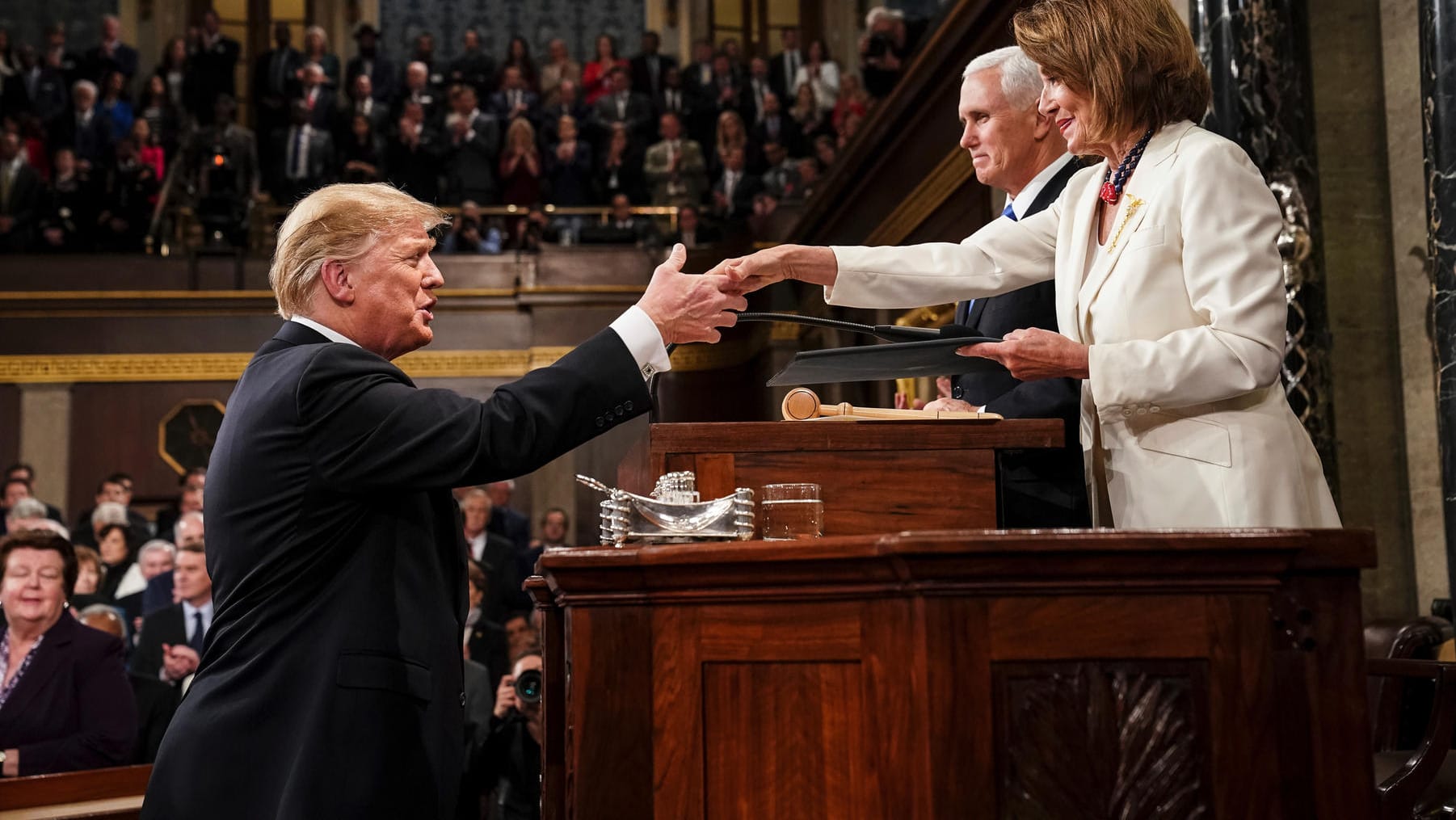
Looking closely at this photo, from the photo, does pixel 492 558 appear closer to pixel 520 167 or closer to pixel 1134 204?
pixel 520 167

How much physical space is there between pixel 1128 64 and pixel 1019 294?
621 millimetres

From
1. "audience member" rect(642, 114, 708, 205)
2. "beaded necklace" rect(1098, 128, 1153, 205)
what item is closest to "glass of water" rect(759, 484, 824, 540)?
"beaded necklace" rect(1098, 128, 1153, 205)

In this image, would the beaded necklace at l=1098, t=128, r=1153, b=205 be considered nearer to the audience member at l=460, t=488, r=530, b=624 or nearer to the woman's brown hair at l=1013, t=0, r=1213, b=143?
the woman's brown hair at l=1013, t=0, r=1213, b=143

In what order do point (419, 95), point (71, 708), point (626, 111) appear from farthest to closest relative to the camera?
point (419, 95) < point (626, 111) < point (71, 708)

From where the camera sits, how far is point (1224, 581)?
5.00 feet

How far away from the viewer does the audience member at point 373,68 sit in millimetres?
12922

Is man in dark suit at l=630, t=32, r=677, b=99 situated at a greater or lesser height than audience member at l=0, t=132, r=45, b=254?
greater

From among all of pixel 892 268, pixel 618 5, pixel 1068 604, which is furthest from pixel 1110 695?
pixel 618 5

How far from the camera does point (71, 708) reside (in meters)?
4.19

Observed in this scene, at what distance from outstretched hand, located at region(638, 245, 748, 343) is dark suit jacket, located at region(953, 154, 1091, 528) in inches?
16.6

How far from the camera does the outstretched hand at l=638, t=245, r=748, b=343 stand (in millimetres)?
2098

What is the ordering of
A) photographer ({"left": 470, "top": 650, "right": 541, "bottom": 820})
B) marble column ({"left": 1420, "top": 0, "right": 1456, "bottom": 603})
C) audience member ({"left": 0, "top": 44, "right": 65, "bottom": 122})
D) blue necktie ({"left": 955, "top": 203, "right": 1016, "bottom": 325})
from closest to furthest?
1. blue necktie ({"left": 955, "top": 203, "right": 1016, "bottom": 325})
2. marble column ({"left": 1420, "top": 0, "right": 1456, "bottom": 603})
3. photographer ({"left": 470, "top": 650, "right": 541, "bottom": 820})
4. audience member ({"left": 0, "top": 44, "right": 65, "bottom": 122})

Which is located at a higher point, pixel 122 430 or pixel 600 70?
pixel 600 70

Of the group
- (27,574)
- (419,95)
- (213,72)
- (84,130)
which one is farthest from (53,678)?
(213,72)
